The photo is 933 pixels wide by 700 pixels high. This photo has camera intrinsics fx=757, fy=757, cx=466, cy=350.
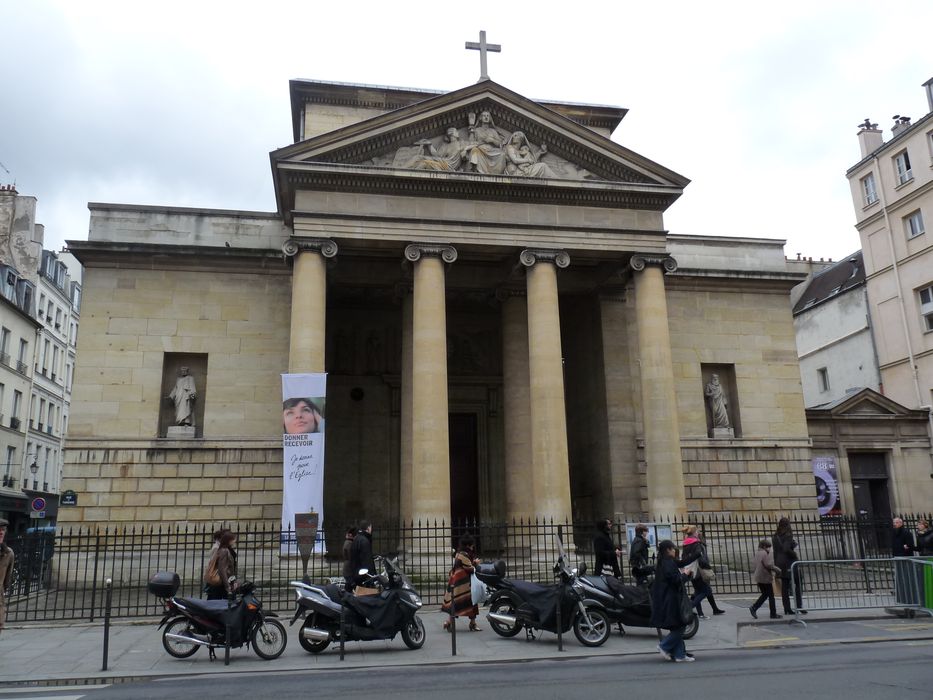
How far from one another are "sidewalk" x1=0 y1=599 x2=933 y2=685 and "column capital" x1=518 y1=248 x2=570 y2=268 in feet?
34.6

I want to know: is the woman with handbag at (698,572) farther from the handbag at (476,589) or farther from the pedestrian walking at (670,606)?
the handbag at (476,589)

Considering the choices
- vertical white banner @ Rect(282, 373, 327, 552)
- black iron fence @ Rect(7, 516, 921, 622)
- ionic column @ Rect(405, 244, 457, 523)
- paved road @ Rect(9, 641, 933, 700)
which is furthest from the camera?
ionic column @ Rect(405, 244, 457, 523)

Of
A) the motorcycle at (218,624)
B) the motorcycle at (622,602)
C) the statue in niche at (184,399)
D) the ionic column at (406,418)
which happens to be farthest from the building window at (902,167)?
the motorcycle at (218,624)

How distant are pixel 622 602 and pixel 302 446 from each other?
9.08 meters

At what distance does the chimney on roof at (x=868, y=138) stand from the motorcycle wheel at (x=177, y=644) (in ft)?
124

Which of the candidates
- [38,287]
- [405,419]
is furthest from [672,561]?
[38,287]

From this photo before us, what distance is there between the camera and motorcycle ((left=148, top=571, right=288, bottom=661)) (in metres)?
10.6

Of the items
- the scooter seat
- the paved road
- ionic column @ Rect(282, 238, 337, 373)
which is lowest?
the paved road

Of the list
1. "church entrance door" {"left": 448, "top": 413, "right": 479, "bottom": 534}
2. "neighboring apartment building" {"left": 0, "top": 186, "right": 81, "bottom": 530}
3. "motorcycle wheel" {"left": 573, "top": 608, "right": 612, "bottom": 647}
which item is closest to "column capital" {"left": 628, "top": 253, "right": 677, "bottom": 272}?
"church entrance door" {"left": 448, "top": 413, "right": 479, "bottom": 534}

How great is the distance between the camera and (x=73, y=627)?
13.9 meters

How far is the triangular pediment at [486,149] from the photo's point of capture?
2066 centimetres

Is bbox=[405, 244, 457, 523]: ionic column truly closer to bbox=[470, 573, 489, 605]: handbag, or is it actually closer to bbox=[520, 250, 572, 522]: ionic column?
bbox=[520, 250, 572, 522]: ionic column

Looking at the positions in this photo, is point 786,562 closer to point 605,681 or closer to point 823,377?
point 605,681

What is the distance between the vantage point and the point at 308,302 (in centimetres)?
1978
